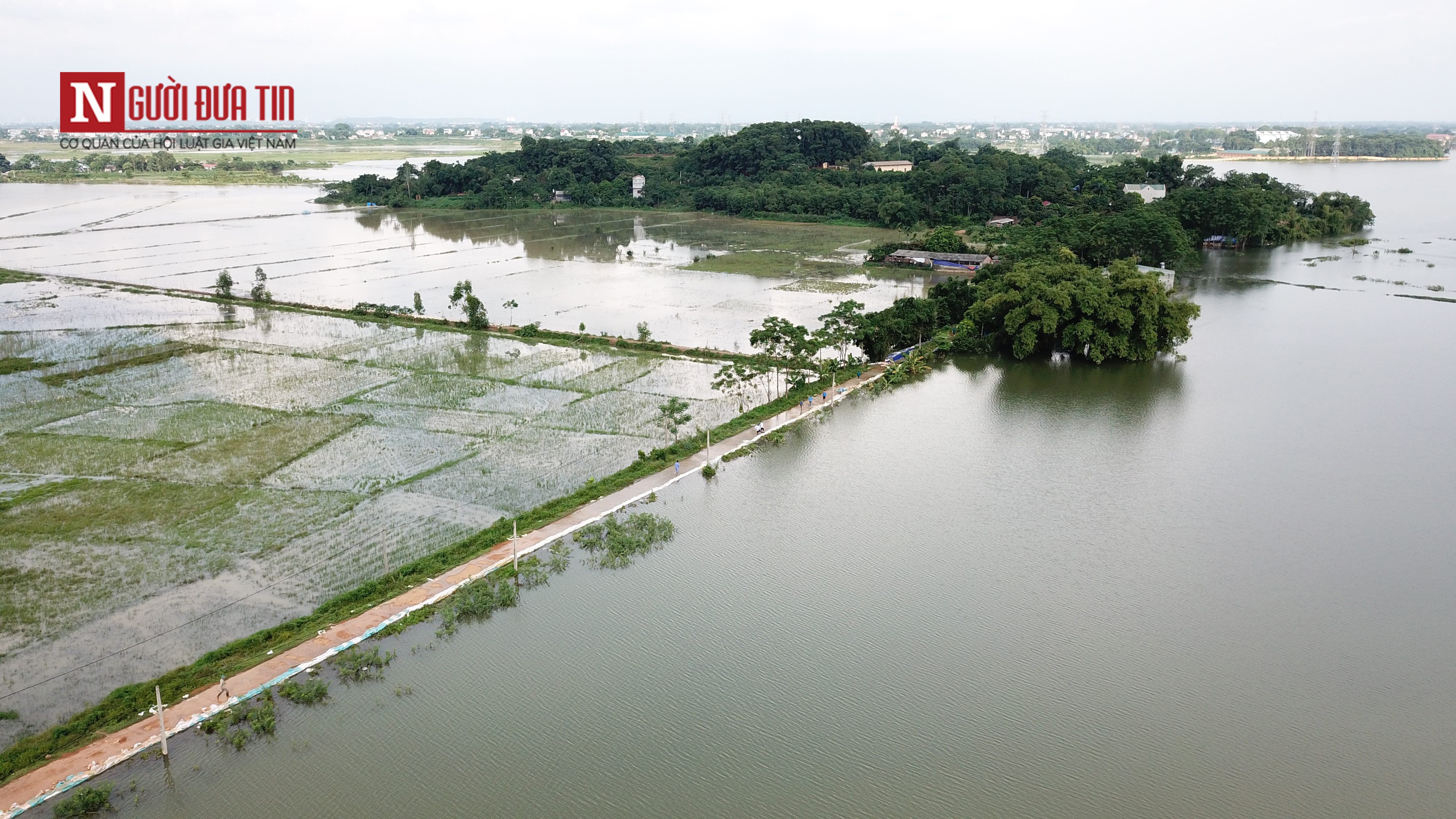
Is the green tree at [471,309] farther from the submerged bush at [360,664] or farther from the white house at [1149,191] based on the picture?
the white house at [1149,191]

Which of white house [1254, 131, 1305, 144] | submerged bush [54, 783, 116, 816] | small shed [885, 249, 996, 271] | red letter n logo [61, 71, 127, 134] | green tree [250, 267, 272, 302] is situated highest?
white house [1254, 131, 1305, 144]

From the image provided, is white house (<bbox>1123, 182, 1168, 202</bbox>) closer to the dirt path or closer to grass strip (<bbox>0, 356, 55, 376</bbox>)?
the dirt path

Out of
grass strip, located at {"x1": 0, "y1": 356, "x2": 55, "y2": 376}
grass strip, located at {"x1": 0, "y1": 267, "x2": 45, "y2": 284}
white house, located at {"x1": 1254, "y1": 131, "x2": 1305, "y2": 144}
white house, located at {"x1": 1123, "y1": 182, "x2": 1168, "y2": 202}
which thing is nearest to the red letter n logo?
grass strip, located at {"x1": 0, "y1": 267, "x2": 45, "y2": 284}

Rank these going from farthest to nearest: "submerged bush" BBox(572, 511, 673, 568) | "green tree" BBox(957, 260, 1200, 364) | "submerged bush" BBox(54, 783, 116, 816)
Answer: "green tree" BBox(957, 260, 1200, 364) < "submerged bush" BBox(572, 511, 673, 568) < "submerged bush" BBox(54, 783, 116, 816)

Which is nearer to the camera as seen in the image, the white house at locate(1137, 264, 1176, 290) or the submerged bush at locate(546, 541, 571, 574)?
the submerged bush at locate(546, 541, 571, 574)

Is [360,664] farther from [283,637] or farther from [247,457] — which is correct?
[247,457]

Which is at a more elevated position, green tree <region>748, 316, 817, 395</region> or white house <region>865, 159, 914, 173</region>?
white house <region>865, 159, 914, 173</region>

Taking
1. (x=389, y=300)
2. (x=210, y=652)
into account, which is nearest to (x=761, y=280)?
(x=389, y=300)

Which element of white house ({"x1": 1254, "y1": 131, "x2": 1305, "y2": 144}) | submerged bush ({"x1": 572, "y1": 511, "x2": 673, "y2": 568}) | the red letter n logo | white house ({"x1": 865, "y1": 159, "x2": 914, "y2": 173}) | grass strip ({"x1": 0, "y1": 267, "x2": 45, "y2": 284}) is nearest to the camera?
submerged bush ({"x1": 572, "y1": 511, "x2": 673, "y2": 568})
